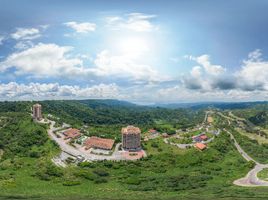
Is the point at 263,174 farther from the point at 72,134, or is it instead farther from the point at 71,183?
the point at 72,134

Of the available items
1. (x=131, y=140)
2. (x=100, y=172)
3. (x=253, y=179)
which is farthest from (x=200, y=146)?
(x=100, y=172)

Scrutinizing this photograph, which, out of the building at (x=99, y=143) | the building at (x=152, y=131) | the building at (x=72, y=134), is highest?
the building at (x=72, y=134)

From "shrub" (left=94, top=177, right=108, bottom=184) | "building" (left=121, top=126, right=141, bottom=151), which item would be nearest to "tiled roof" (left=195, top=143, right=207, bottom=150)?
"building" (left=121, top=126, right=141, bottom=151)

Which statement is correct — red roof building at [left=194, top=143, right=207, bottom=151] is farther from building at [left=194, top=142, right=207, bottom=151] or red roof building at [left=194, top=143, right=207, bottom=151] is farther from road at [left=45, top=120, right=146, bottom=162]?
road at [left=45, top=120, right=146, bottom=162]

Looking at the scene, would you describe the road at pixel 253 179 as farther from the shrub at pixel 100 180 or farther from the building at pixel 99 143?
the building at pixel 99 143

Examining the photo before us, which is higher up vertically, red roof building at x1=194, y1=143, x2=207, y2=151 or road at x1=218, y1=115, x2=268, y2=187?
red roof building at x1=194, y1=143, x2=207, y2=151

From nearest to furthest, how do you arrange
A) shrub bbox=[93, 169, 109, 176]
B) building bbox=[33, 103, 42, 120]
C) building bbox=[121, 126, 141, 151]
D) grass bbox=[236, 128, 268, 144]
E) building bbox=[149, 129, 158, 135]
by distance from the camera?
1. shrub bbox=[93, 169, 109, 176]
2. building bbox=[121, 126, 141, 151]
3. building bbox=[149, 129, 158, 135]
4. building bbox=[33, 103, 42, 120]
5. grass bbox=[236, 128, 268, 144]

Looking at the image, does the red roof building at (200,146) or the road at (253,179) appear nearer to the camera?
the road at (253,179)

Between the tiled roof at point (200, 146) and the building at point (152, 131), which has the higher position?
the building at point (152, 131)

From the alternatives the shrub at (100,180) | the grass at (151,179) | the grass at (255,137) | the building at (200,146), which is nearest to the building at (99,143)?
the grass at (151,179)
